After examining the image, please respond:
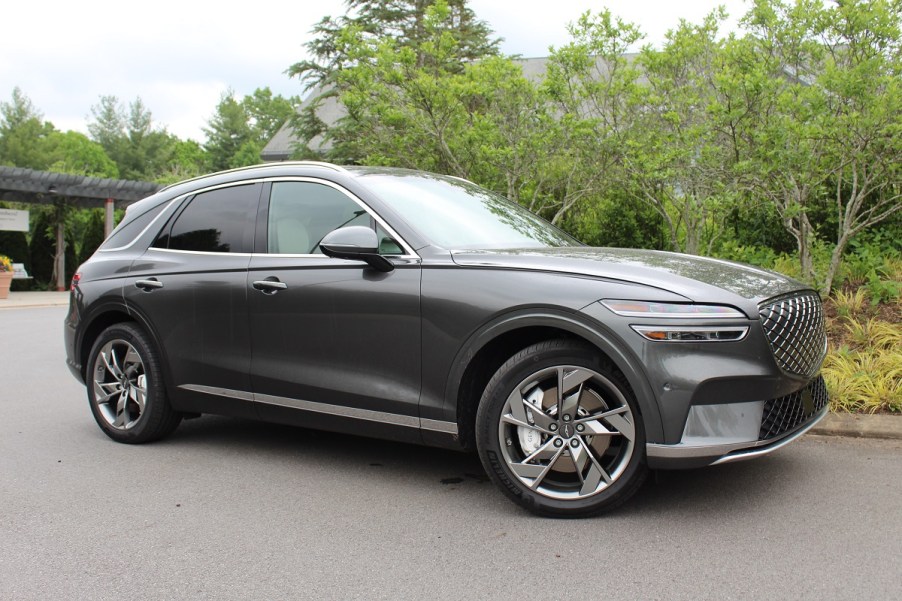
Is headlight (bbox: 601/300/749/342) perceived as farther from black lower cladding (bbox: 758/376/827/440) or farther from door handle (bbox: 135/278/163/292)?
door handle (bbox: 135/278/163/292)

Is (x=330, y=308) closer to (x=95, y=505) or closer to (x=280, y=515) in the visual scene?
(x=280, y=515)

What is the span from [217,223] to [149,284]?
61cm

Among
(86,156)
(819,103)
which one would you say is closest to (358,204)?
(819,103)

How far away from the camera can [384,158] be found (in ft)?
37.7

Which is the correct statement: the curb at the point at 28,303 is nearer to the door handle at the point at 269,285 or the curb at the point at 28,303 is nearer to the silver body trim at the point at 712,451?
the door handle at the point at 269,285

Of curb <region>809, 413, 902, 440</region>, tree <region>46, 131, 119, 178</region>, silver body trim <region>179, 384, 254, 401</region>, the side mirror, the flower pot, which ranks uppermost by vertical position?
tree <region>46, 131, 119, 178</region>

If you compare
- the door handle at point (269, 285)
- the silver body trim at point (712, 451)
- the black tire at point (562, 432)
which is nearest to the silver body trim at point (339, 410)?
the black tire at point (562, 432)

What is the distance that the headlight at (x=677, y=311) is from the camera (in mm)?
3508

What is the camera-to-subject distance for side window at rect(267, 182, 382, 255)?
181 inches

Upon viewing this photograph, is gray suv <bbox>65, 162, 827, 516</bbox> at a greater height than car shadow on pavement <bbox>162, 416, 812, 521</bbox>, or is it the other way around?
gray suv <bbox>65, 162, 827, 516</bbox>

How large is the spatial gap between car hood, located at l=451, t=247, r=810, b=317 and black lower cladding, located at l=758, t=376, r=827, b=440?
46 centimetres

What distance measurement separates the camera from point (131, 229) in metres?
5.72

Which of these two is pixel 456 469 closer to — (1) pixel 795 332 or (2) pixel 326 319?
(2) pixel 326 319

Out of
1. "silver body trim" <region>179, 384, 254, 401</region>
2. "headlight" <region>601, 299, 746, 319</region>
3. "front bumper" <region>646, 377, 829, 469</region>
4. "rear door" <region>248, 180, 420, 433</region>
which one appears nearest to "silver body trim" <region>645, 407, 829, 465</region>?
"front bumper" <region>646, 377, 829, 469</region>
